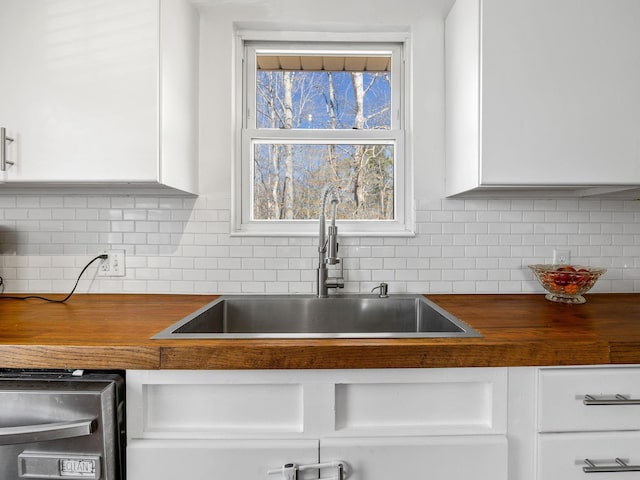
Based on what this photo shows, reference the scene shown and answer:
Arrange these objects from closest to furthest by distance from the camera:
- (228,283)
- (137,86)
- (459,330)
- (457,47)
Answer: (459,330) < (137,86) < (457,47) < (228,283)

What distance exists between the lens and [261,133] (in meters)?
1.75

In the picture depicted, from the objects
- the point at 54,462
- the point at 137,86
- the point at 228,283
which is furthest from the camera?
the point at 228,283

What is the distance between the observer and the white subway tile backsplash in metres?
1.68

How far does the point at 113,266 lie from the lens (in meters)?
1.68

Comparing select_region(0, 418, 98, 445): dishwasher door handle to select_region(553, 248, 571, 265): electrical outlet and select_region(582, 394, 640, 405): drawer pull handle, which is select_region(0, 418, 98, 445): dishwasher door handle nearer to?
select_region(582, 394, 640, 405): drawer pull handle

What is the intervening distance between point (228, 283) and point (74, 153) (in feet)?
2.48

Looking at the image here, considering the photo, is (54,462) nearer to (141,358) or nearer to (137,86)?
(141,358)

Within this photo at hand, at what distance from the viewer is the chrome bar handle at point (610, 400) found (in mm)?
987

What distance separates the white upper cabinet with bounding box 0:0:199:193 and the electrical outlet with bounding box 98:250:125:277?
1.49 feet

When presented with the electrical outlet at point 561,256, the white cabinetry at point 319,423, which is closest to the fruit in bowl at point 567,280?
the electrical outlet at point 561,256

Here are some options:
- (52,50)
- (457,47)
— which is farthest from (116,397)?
(457,47)

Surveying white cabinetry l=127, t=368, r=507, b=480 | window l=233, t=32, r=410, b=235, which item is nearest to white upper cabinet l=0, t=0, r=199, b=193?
window l=233, t=32, r=410, b=235

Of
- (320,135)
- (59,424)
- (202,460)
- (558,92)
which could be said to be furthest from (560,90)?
(59,424)

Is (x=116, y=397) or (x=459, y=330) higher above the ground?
(x=459, y=330)
